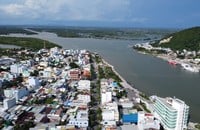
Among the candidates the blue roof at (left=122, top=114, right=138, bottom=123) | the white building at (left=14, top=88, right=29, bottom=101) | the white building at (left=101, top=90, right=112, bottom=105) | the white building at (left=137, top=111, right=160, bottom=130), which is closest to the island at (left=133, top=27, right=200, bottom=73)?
the white building at (left=101, top=90, right=112, bottom=105)

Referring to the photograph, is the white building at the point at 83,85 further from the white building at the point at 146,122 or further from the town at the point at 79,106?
the white building at the point at 146,122

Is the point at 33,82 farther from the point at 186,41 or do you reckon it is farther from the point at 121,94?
the point at 186,41

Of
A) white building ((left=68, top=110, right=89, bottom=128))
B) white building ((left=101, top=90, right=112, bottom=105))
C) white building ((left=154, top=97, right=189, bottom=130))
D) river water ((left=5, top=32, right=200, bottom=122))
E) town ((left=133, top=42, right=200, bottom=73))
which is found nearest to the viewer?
white building ((left=154, top=97, right=189, bottom=130))

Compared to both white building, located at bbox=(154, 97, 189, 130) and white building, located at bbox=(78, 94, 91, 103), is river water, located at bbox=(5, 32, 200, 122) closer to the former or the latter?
white building, located at bbox=(154, 97, 189, 130)

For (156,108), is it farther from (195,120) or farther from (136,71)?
(136,71)

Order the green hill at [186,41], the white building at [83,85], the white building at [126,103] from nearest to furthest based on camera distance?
the white building at [126,103] < the white building at [83,85] < the green hill at [186,41]

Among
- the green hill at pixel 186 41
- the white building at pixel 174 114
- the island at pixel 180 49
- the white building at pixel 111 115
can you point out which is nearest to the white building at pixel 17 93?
the white building at pixel 111 115
